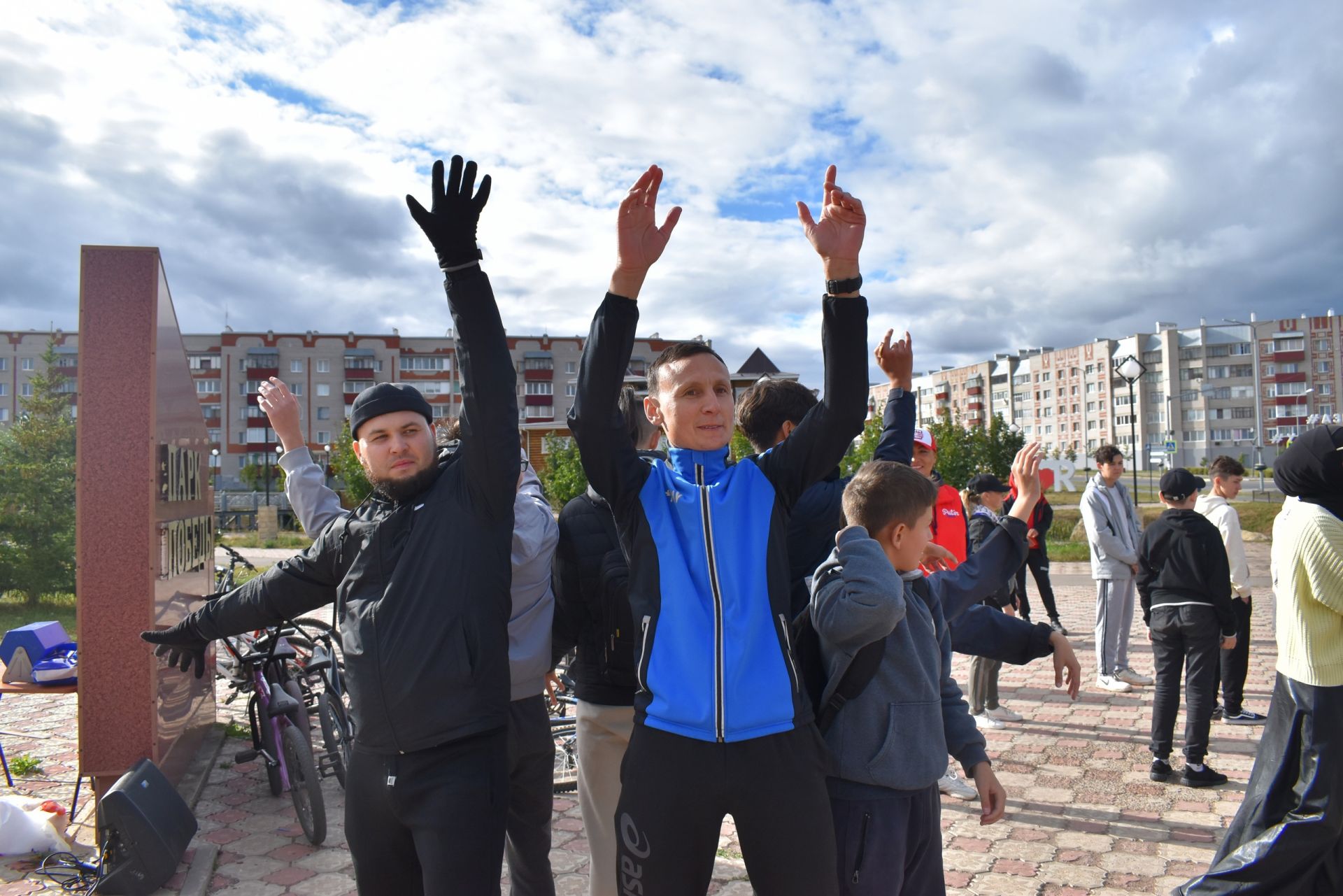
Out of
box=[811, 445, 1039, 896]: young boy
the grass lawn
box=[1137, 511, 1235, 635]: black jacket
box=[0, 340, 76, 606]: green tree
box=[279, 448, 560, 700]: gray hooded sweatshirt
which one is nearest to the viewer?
box=[811, 445, 1039, 896]: young boy

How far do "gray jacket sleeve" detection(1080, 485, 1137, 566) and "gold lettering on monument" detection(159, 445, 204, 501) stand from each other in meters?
7.09

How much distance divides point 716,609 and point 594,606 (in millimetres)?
1196

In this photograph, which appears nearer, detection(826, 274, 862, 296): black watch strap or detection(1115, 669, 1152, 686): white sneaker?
detection(826, 274, 862, 296): black watch strap

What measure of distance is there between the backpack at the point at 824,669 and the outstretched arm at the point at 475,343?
915mm

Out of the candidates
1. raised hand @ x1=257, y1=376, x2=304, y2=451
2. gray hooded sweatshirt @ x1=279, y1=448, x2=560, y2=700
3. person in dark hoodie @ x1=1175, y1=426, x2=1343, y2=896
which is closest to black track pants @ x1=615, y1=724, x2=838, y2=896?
gray hooded sweatshirt @ x1=279, y1=448, x2=560, y2=700

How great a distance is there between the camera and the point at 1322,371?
106875mm

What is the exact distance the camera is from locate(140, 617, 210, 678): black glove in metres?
3.06

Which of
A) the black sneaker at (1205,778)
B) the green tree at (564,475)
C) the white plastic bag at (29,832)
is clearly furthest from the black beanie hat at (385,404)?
the green tree at (564,475)

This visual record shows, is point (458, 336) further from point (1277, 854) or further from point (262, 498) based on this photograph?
point (262, 498)

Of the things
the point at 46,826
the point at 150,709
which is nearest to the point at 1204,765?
the point at 150,709

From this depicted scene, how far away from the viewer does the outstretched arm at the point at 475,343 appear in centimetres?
247

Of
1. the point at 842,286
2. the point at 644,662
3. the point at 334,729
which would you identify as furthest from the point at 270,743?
the point at 842,286

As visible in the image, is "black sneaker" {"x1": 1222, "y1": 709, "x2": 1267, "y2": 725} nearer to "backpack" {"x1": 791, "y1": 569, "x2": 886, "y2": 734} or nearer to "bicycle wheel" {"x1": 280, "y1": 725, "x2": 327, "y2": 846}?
"backpack" {"x1": 791, "y1": 569, "x2": 886, "y2": 734}

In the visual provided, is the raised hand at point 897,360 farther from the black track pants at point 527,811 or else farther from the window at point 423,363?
the window at point 423,363
